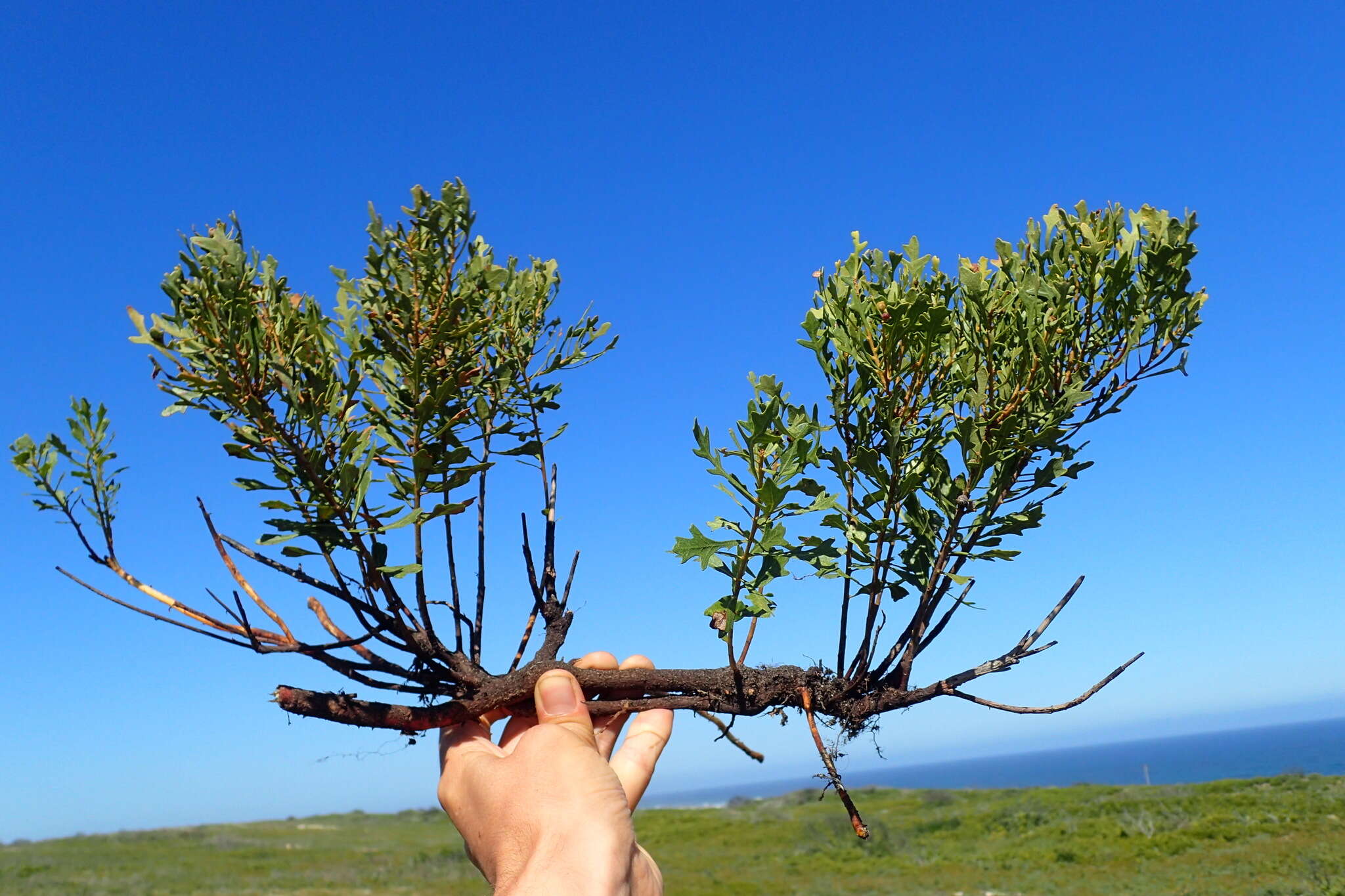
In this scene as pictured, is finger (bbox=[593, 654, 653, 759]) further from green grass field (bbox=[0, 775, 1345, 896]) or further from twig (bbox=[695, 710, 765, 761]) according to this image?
green grass field (bbox=[0, 775, 1345, 896])

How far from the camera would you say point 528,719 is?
346 centimetres

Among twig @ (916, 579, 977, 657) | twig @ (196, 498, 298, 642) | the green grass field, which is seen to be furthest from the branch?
the green grass field

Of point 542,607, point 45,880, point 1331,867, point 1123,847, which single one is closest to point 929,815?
point 1123,847

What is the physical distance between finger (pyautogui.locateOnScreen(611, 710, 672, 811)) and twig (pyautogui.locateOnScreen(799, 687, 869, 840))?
1.98 ft

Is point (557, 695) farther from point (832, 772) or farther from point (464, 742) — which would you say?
point (832, 772)

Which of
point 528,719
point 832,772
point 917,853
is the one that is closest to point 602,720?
point 528,719

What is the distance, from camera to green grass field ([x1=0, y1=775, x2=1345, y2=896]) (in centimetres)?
2369

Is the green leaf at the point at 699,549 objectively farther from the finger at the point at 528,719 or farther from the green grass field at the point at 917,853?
the green grass field at the point at 917,853

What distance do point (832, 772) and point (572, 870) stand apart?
92cm

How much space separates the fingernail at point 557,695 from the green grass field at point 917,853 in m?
23.1

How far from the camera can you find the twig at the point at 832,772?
2.67 metres

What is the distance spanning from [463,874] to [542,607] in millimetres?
31857

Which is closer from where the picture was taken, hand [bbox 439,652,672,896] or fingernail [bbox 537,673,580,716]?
hand [bbox 439,652,672,896]

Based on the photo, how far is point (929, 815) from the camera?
1570 inches
